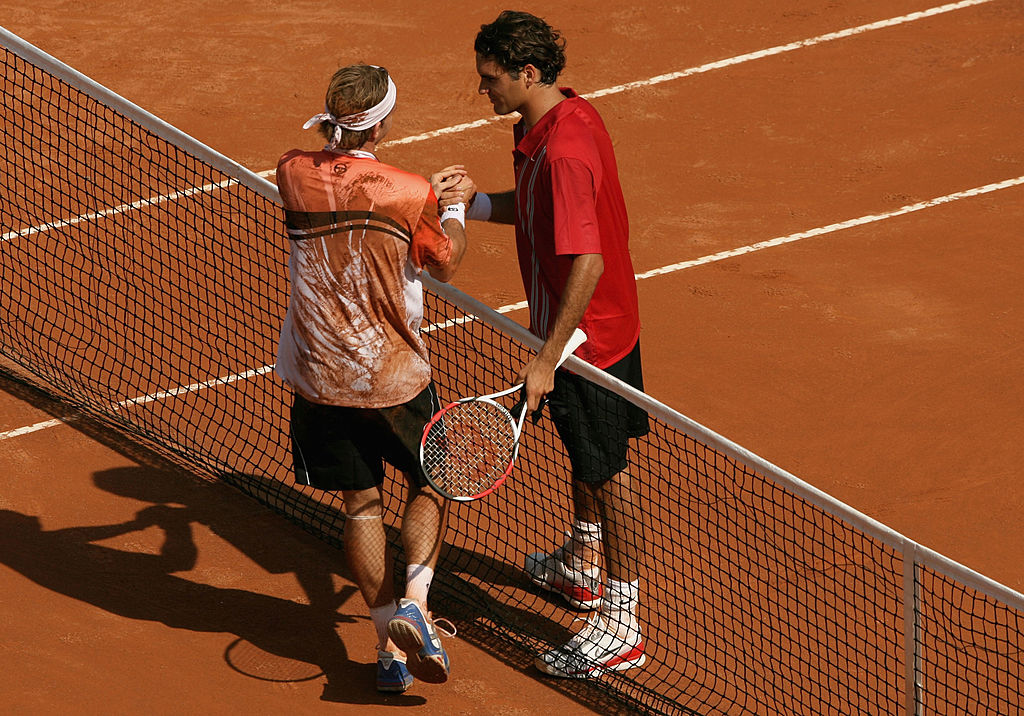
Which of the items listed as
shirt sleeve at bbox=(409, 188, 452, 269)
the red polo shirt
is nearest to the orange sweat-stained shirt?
shirt sleeve at bbox=(409, 188, 452, 269)

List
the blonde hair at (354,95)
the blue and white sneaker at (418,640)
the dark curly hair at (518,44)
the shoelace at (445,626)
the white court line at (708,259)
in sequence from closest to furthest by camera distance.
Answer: the blonde hair at (354,95), the blue and white sneaker at (418,640), the dark curly hair at (518,44), the shoelace at (445,626), the white court line at (708,259)

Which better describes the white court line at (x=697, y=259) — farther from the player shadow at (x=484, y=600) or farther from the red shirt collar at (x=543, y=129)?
the red shirt collar at (x=543, y=129)

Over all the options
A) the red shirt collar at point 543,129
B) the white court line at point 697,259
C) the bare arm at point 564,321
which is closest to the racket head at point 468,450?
the bare arm at point 564,321

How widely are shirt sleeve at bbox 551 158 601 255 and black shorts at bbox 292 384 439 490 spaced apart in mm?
807

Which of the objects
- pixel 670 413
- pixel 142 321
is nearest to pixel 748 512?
pixel 670 413

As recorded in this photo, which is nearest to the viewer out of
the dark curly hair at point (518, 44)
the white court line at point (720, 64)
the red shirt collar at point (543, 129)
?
the dark curly hair at point (518, 44)

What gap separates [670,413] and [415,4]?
9.67 meters

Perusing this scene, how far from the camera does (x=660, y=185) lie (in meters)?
11.4

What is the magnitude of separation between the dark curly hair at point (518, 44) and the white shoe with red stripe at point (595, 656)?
7.91 feet

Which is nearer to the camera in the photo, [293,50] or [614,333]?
[614,333]

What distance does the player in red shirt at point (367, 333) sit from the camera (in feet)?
18.1

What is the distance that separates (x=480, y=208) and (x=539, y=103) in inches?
23.4

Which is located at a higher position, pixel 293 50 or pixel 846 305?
pixel 293 50

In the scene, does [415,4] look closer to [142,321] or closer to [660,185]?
[660,185]
